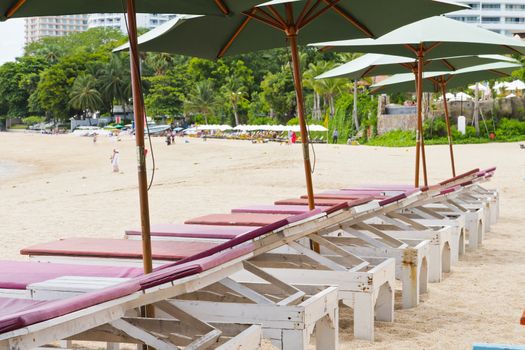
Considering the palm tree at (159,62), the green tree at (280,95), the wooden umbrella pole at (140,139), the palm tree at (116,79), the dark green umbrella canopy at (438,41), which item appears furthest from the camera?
the palm tree at (116,79)

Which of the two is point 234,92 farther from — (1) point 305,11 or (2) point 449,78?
(1) point 305,11

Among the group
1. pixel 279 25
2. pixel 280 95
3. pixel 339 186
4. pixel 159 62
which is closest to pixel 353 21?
pixel 279 25

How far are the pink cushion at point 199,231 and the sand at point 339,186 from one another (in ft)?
3.23

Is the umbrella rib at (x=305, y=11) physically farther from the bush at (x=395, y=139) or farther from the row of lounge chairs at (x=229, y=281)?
the bush at (x=395, y=139)

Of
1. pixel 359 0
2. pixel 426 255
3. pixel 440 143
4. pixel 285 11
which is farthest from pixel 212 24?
pixel 440 143

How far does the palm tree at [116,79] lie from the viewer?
94.9m

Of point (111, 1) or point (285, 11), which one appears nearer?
point (111, 1)

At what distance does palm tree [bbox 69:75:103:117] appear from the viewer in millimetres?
93312

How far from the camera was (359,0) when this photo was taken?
20.3ft

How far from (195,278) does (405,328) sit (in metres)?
2.15

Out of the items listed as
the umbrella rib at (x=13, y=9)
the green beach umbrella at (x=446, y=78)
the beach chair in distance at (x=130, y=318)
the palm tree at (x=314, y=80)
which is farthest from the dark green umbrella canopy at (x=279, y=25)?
the palm tree at (x=314, y=80)

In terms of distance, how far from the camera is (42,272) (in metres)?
3.81

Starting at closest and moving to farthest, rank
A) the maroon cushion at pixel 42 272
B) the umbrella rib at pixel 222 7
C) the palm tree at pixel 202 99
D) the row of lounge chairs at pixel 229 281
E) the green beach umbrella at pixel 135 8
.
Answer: the row of lounge chairs at pixel 229 281, the maroon cushion at pixel 42 272, the green beach umbrella at pixel 135 8, the umbrella rib at pixel 222 7, the palm tree at pixel 202 99

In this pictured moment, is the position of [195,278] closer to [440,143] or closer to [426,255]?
[426,255]
